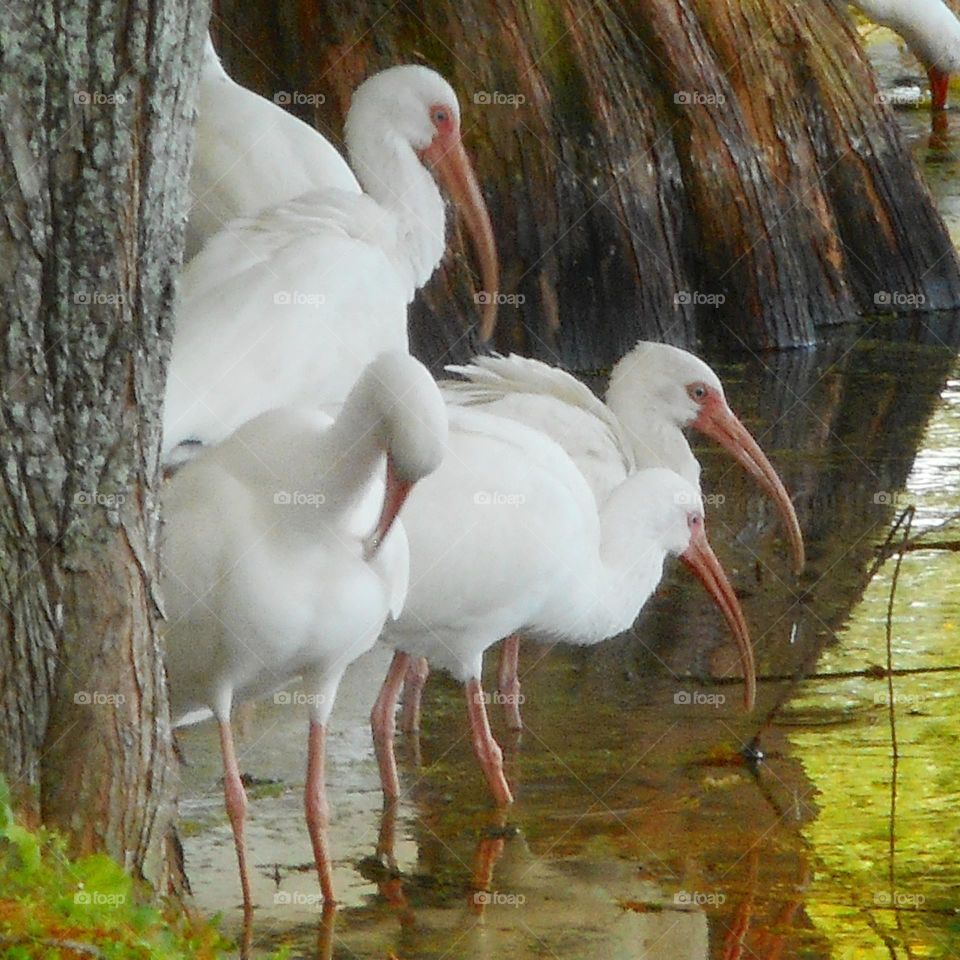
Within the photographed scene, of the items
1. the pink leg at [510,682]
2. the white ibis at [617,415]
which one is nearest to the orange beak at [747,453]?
the white ibis at [617,415]

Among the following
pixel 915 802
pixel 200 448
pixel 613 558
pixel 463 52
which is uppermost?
pixel 463 52

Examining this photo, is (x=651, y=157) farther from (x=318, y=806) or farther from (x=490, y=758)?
(x=318, y=806)

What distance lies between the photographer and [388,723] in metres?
6.12

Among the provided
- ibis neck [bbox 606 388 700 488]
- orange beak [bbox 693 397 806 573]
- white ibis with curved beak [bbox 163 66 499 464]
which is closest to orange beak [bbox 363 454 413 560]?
white ibis with curved beak [bbox 163 66 499 464]

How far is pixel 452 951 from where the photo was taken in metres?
4.88

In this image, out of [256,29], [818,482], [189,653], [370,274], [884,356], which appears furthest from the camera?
[884,356]

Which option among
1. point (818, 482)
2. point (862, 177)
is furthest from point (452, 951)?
point (862, 177)

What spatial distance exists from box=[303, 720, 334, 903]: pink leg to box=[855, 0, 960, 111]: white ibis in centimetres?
790

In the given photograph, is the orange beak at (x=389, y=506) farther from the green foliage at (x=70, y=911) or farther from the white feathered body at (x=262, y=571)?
the green foliage at (x=70, y=911)

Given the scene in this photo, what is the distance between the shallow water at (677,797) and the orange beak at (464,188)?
4.48 ft

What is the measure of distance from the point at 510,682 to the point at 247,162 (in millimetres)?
1952

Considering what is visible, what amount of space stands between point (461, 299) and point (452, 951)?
600 centimetres

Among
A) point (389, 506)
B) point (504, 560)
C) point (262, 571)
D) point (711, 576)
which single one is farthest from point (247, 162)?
point (262, 571)

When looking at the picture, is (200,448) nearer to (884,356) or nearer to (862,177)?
(884,356)
